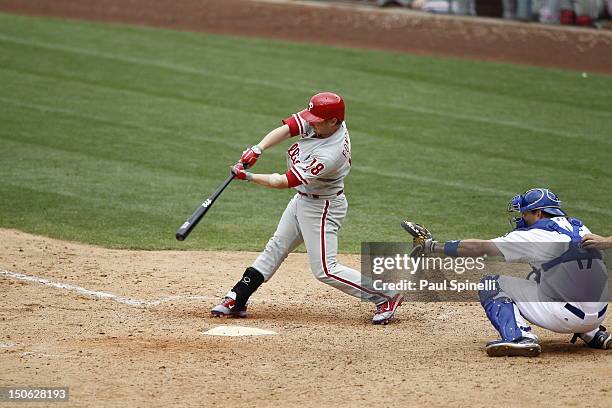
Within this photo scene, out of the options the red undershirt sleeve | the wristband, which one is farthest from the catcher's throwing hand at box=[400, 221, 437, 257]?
the red undershirt sleeve

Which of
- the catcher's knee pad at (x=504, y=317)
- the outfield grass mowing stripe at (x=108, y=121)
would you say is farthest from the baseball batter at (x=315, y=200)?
the outfield grass mowing stripe at (x=108, y=121)

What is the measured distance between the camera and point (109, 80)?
15.4 meters

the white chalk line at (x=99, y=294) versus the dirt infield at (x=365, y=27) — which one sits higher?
the dirt infield at (x=365, y=27)

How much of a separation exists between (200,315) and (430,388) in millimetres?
2240

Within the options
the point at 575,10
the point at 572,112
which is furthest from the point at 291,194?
the point at 575,10

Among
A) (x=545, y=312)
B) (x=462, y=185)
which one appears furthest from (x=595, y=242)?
(x=462, y=185)

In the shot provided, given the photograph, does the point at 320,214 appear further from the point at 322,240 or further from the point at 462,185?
the point at 462,185

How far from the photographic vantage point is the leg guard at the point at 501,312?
6.30m

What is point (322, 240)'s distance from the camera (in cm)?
706

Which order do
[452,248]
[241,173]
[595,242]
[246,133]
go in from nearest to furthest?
[595,242]
[452,248]
[241,173]
[246,133]

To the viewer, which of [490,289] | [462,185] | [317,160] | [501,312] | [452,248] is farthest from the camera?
[462,185]

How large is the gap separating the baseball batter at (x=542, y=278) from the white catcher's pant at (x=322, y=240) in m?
0.84

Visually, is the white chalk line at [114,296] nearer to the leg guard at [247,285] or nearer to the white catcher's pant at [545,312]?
the leg guard at [247,285]

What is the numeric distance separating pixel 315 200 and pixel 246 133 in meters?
6.23
